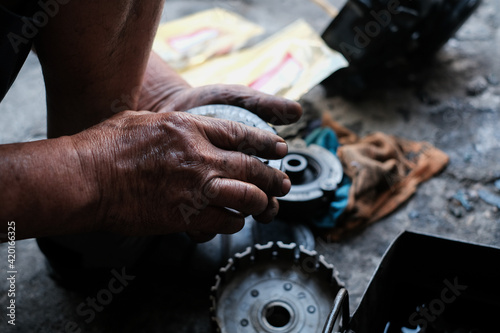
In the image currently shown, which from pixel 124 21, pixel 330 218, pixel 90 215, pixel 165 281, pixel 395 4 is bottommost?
pixel 165 281

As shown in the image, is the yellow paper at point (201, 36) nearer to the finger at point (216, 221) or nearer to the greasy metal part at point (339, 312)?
the finger at point (216, 221)

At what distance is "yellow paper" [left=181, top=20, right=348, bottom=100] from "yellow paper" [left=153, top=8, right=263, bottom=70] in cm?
8

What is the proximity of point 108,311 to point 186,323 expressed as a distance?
246mm

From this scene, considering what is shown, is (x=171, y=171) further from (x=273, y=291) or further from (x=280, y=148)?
(x=273, y=291)

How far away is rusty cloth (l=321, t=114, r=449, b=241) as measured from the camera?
1.59 meters

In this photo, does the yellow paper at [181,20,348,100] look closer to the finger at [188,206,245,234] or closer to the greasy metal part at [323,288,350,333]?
the finger at [188,206,245,234]

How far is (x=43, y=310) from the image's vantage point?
1351 mm

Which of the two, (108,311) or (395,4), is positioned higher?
(395,4)

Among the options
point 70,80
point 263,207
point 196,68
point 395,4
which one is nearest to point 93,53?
point 70,80

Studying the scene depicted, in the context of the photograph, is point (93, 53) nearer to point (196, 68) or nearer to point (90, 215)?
point (90, 215)

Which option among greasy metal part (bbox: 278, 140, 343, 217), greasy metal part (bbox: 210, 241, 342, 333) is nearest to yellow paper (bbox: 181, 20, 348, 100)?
greasy metal part (bbox: 278, 140, 343, 217)

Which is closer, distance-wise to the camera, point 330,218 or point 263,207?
point 263,207

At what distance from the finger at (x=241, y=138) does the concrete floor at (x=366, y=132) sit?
0.57 metres

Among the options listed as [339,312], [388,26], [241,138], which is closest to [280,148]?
[241,138]
